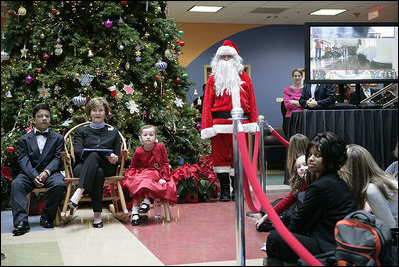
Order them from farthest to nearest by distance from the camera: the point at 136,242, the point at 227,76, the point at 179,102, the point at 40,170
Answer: the point at 179,102 → the point at 227,76 → the point at 40,170 → the point at 136,242

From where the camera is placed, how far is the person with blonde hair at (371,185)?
315cm

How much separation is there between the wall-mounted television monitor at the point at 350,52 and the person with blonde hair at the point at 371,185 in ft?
5.95

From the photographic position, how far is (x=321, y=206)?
3021 millimetres

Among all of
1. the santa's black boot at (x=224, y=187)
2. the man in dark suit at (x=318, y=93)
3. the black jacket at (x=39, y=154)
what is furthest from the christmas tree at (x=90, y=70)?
the man in dark suit at (x=318, y=93)

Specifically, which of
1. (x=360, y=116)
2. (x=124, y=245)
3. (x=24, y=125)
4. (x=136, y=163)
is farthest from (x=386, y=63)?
(x=24, y=125)

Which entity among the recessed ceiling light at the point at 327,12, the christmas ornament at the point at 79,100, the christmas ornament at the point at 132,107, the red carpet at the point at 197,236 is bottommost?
the red carpet at the point at 197,236

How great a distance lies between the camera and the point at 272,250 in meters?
3.11

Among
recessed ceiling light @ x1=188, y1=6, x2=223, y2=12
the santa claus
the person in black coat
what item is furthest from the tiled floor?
recessed ceiling light @ x1=188, y1=6, x2=223, y2=12

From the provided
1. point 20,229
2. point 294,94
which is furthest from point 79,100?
point 294,94

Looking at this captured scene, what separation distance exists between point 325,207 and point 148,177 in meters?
2.19

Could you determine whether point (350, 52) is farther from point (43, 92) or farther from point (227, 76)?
point (43, 92)

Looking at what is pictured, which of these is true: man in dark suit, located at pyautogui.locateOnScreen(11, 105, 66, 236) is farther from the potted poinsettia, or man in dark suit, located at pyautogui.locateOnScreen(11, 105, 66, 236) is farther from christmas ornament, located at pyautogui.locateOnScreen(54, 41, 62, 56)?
the potted poinsettia

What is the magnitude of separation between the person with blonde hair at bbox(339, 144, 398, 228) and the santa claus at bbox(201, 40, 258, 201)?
227 cm

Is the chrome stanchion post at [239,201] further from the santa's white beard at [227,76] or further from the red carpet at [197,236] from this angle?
the santa's white beard at [227,76]
